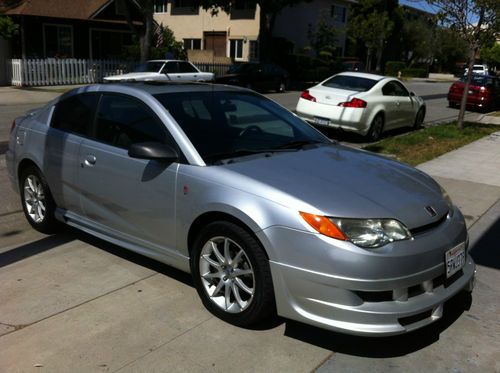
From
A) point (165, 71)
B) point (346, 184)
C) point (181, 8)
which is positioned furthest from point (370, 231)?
point (181, 8)

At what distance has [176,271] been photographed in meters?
4.50

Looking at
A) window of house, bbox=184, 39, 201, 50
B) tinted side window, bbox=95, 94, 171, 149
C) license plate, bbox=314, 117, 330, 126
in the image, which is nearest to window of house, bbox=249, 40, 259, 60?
window of house, bbox=184, 39, 201, 50

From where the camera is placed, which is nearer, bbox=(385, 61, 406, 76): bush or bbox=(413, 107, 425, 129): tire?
bbox=(413, 107, 425, 129): tire

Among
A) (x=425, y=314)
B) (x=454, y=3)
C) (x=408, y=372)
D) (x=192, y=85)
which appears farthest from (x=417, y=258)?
(x=454, y=3)

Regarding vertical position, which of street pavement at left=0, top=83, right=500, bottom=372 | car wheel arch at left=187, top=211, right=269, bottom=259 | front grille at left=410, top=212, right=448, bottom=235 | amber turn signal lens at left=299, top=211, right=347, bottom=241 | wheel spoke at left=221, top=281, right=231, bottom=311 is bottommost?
street pavement at left=0, top=83, right=500, bottom=372

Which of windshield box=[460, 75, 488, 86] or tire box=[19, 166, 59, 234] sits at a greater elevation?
windshield box=[460, 75, 488, 86]

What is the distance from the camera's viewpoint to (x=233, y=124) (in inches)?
173

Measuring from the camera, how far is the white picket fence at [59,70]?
2356 centimetres

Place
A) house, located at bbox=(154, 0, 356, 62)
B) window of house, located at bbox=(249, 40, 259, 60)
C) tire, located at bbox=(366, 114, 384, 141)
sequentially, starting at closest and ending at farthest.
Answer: tire, located at bbox=(366, 114, 384, 141), house, located at bbox=(154, 0, 356, 62), window of house, located at bbox=(249, 40, 259, 60)

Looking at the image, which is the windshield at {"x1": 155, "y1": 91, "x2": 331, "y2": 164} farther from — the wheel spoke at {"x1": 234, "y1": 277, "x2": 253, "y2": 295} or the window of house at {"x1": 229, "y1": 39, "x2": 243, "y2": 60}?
the window of house at {"x1": 229, "y1": 39, "x2": 243, "y2": 60}

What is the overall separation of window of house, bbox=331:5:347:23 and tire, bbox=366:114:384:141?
33.5 metres

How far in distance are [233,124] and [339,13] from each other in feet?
143

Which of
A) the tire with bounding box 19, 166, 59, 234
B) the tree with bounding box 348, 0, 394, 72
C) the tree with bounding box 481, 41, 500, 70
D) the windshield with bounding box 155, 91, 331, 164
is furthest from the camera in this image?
the tree with bounding box 481, 41, 500, 70

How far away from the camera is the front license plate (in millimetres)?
3424
